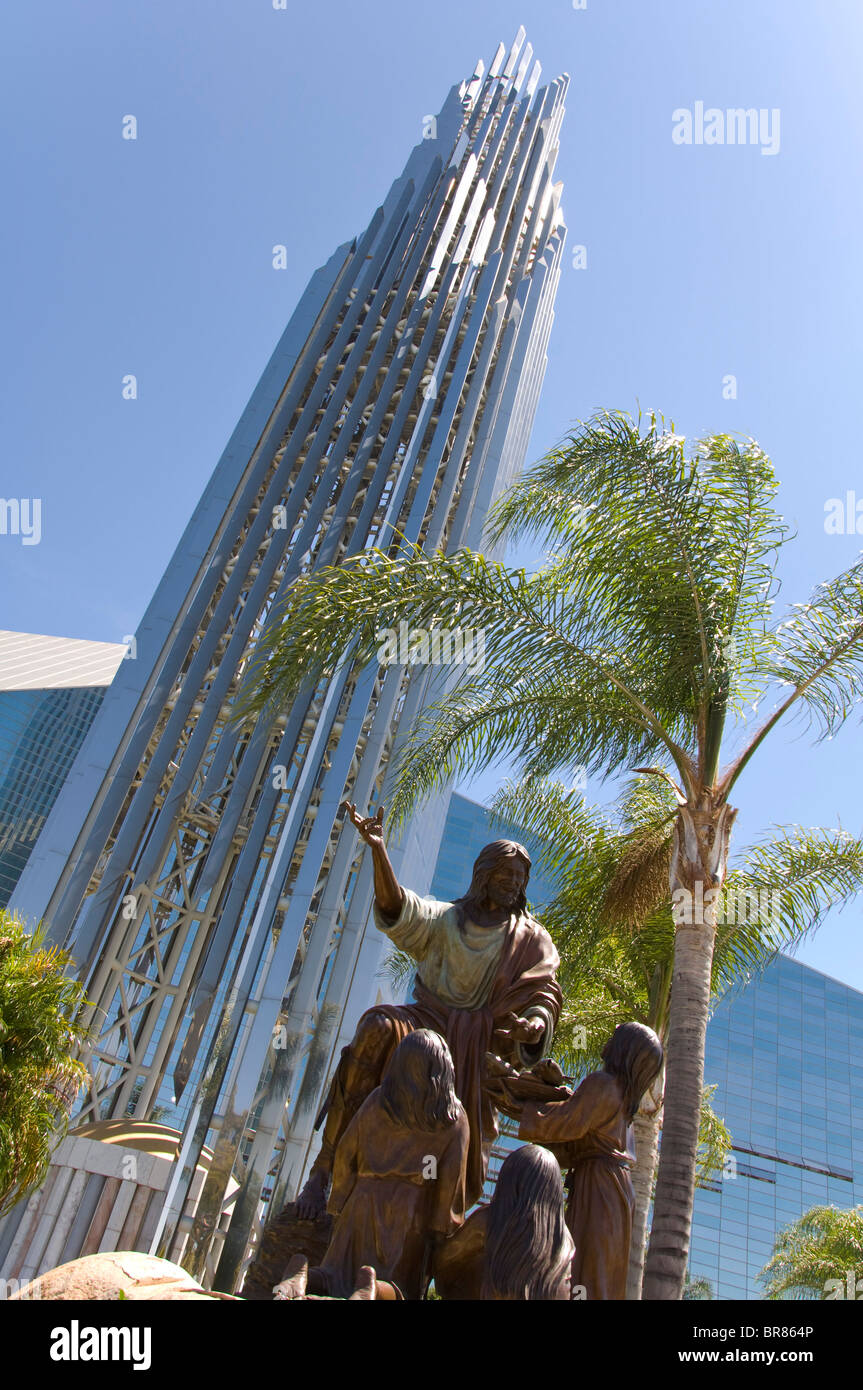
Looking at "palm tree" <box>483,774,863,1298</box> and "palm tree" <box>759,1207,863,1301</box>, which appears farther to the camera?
"palm tree" <box>759,1207,863,1301</box>

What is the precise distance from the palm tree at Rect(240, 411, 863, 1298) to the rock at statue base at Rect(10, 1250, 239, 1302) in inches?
207

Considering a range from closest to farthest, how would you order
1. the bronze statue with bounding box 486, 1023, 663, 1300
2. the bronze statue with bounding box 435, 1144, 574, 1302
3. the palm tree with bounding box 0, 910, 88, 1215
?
1. the bronze statue with bounding box 435, 1144, 574, 1302
2. the bronze statue with bounding box 486, 1023, 663, 1300
3. the palm tree with bounding box 0, 910, 88, 1215

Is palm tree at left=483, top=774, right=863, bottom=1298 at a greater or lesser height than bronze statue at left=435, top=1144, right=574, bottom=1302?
greater

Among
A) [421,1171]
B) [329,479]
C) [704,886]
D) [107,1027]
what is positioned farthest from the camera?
[329,479]

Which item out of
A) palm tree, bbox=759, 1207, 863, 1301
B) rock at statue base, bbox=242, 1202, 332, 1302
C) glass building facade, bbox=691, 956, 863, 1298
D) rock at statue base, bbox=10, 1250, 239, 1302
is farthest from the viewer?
glass building facade, bbox=691, 956, 863, 1298

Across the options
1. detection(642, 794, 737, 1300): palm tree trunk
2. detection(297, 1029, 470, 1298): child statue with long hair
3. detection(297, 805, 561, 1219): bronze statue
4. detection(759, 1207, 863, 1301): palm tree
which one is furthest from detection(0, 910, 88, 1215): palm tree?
detection(759, 1207, 863, 1301): palm tree

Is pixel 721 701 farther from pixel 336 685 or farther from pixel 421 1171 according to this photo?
pixel 336 685

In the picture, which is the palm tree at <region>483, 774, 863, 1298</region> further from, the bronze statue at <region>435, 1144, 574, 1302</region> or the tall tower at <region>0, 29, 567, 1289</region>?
the bronze statue at <region>435, 1144, 574, 1302</region>

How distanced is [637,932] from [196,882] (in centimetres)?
914

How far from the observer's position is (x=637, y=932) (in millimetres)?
12023

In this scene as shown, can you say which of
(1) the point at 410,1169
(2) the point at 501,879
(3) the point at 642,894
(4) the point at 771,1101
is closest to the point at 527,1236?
(1) the point at 410,1169

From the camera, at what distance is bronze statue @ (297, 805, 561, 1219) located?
4.25m
